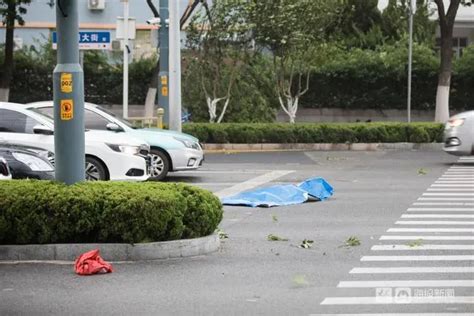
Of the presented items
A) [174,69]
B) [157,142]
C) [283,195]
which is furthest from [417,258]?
[174,69]

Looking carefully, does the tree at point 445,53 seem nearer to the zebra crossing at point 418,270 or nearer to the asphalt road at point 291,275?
the asphalt road at point 291,275

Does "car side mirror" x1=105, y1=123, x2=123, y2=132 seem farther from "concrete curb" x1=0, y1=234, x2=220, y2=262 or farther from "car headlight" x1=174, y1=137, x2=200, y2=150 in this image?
"concrete curb" x1=0, y1=234, x2=220, y2=262

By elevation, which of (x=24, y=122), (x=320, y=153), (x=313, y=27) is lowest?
(x=320, y=153)

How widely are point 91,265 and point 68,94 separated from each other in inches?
89.9

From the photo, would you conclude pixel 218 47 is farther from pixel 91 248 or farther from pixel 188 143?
pixel 91 248

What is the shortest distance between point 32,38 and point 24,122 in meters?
25.6

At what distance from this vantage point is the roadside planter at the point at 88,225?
9.05 meters

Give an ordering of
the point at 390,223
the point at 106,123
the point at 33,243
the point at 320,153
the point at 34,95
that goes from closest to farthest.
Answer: the point at 33,243 → the point at 390,223 → the point at 106,123 → the point at 320,153 → the point at 34,95

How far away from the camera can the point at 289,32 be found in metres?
27.7

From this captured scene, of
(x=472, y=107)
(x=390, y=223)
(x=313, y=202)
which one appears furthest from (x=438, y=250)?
(x=472, y=107)

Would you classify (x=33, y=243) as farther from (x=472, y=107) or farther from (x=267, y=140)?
(x=472, y=107)

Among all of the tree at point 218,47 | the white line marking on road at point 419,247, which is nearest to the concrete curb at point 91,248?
the white line marking on road at point 419,247

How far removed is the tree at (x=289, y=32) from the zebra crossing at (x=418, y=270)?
15.1 meters

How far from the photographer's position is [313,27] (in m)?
28.5
